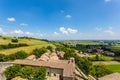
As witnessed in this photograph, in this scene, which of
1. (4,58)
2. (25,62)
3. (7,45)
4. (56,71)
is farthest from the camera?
(7,45)

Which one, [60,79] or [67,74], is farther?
[60,79]

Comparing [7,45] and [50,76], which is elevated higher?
[7,45]

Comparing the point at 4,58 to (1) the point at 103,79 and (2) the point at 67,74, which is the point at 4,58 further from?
(1) the point at 103,79

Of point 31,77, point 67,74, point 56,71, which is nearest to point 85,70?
point 56,71

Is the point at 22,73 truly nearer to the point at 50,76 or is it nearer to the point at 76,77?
the point at 50,76

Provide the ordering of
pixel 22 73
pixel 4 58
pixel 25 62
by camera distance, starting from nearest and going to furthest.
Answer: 1. pixel 22 73
2. pixel 25 62
3. pixel 4 58

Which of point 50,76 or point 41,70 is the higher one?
point 41,70

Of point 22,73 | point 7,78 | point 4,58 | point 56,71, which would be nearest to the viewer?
point 22,73

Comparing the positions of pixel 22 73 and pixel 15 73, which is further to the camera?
pixel 15 73

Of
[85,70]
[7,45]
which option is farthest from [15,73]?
[7,45]
